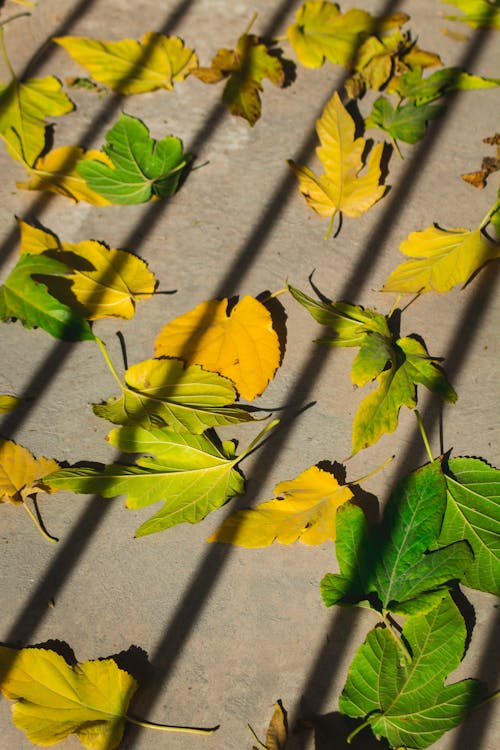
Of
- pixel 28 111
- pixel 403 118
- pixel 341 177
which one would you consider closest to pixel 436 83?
pixel 403 118

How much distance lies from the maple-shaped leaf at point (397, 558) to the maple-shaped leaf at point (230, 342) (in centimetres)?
35

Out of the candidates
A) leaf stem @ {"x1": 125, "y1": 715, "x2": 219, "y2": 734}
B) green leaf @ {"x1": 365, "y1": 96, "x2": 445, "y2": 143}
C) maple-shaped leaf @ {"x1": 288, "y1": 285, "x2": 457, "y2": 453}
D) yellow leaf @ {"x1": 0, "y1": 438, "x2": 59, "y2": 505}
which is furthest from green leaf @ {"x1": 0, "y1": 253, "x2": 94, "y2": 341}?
green leaf @ {"x1": 365, "y1": 96, "x2": 445, "y2": 143}

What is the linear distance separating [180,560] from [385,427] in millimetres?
481

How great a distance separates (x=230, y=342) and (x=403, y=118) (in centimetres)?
80

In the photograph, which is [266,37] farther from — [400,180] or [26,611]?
[26,611]

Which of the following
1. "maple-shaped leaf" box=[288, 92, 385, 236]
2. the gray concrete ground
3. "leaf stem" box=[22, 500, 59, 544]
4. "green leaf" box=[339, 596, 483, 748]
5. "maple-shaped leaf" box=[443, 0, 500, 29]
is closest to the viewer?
"green leaf" box=[339, 596, 483, 748]

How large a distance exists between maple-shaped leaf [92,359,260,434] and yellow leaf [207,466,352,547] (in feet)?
0.59

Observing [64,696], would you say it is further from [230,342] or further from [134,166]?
[134,166]

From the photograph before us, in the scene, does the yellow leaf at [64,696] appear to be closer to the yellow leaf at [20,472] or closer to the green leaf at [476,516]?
the yellow leaf at [20,472]

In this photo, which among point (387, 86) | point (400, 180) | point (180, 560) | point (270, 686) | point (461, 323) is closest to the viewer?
point (270, 686)

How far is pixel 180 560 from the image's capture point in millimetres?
1444

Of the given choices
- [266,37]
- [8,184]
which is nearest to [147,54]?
[266,37]

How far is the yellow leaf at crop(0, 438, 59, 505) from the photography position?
4.87 feet

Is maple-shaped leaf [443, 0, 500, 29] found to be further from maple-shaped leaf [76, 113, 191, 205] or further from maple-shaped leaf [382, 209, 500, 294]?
maple-shaped leaf [76, 113, 191, 205]
